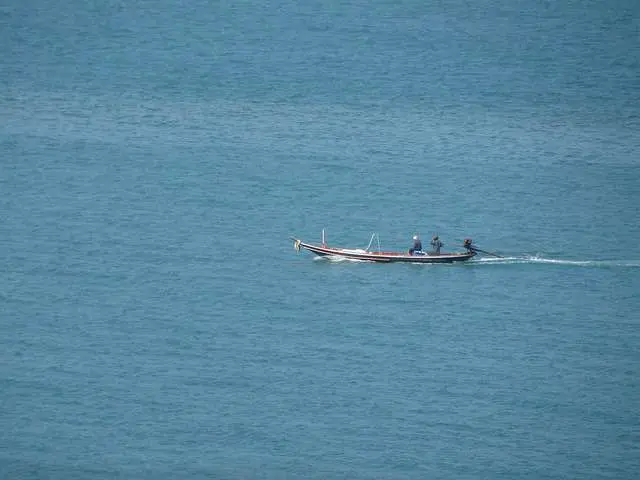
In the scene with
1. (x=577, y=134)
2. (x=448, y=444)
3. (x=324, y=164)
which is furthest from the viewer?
(x=577, y=134)

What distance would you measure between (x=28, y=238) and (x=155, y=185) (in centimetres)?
1054

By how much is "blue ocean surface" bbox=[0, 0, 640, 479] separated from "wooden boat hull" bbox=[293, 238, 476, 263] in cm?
60

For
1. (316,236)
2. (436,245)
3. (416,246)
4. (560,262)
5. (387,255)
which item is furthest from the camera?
(316,236)

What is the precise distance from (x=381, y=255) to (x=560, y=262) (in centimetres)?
914

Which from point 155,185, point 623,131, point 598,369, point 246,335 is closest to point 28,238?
point 155,185

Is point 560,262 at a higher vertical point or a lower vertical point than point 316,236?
lower

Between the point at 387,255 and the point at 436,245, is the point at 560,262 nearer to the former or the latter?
the point at 436,245

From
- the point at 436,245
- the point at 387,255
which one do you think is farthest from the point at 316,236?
the point at 436,245

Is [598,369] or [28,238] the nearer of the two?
[598,369]

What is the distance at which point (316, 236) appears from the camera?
288ft

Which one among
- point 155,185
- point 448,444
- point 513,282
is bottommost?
point 448,444

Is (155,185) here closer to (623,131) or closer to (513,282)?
(513,282)

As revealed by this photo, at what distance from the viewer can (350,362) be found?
73.4 meters

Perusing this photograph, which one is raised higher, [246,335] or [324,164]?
[324,164]
